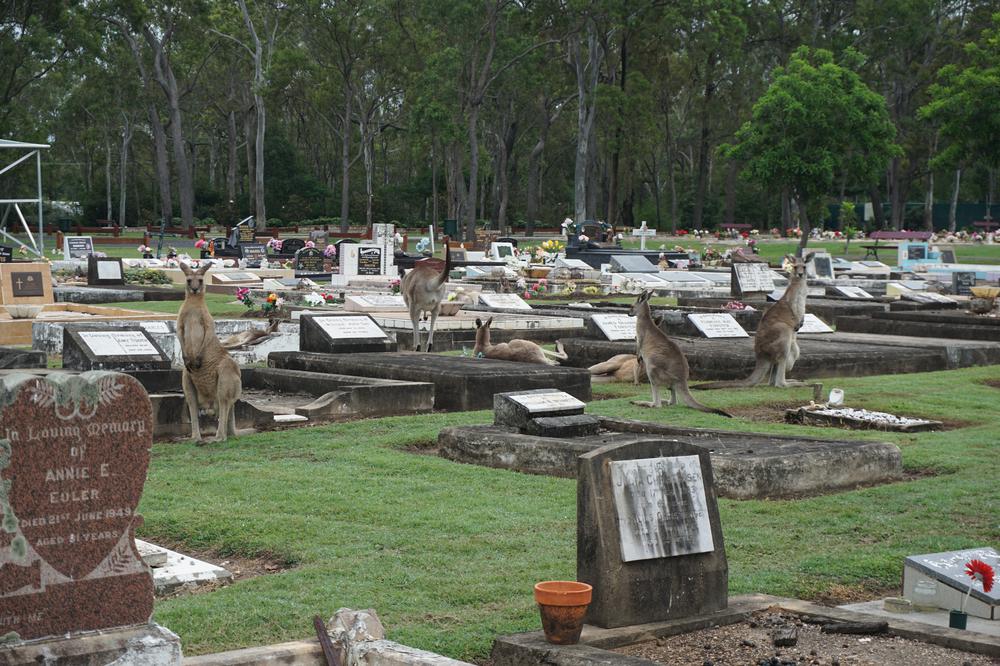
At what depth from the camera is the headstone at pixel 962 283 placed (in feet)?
111

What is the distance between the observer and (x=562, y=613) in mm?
6516

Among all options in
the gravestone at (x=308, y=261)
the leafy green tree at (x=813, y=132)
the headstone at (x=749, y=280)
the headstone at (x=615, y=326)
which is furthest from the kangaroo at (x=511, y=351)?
the leafy green tree at (x=813, y=132)

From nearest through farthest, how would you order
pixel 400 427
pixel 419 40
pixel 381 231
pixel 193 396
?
pixel 193 396 < pixel 400 427 < pixel 381 231 < pixel 419 40

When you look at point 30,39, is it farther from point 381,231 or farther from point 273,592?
point 273,592

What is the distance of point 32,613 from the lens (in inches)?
232

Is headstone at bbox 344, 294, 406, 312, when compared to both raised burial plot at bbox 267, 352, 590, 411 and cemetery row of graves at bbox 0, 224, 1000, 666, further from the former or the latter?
raised burial plot at bbox 267, 352, 590, 411

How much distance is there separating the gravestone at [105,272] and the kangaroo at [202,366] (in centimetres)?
2218

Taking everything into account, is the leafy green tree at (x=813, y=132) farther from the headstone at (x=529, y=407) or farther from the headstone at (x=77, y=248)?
the headstone at (x=529, y=407)

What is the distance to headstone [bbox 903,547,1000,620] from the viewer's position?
7547 millimetres

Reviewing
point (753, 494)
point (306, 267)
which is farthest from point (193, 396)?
point (306, 267)

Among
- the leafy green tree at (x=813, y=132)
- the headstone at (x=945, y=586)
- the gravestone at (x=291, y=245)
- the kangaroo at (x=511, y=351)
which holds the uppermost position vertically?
the leafy green tree at (x=813, y=132)

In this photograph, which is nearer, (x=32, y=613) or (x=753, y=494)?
(x=32, y=613)

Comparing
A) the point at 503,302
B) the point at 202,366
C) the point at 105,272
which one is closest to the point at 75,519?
the point at 202,366

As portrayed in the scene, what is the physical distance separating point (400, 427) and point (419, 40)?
199 ft
